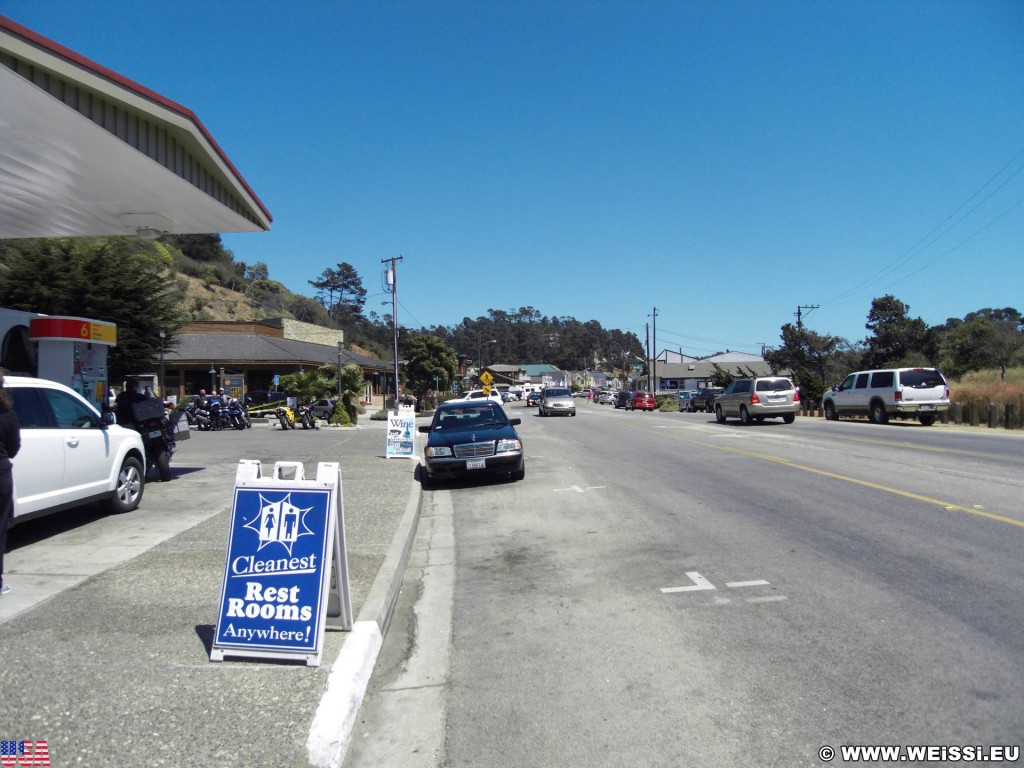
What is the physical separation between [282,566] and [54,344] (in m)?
12.2

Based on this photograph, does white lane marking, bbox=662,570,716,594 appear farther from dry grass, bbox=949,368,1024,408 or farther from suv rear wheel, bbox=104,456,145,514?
dry grass, bbox=949,368,1024,408

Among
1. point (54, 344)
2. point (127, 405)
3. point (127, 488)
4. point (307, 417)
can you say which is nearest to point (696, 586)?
point (127, 488)

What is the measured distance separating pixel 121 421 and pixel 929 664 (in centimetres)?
1174

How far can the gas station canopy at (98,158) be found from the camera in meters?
7.82

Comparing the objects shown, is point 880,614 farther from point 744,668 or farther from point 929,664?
point 744,668

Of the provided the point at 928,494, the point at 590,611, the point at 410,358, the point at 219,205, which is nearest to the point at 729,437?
the point at 928,494

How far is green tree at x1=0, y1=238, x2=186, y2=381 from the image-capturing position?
22828 millimetres

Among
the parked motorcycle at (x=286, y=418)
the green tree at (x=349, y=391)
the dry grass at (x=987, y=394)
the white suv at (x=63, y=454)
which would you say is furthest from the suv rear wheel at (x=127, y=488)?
the dry grass at (x=987, y=394)

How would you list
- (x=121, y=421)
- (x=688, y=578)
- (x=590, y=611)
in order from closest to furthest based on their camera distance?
(x=590, y=611) < (x=688, y=578) < (x=121, y=421)

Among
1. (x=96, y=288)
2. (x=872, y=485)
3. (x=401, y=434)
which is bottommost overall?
(x=872, y=485)

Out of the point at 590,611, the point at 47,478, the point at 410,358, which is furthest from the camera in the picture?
the point at 410,358

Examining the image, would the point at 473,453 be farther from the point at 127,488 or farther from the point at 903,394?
the point at 903,394

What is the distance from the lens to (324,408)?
30891 mm

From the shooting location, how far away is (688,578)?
648 centimetres
